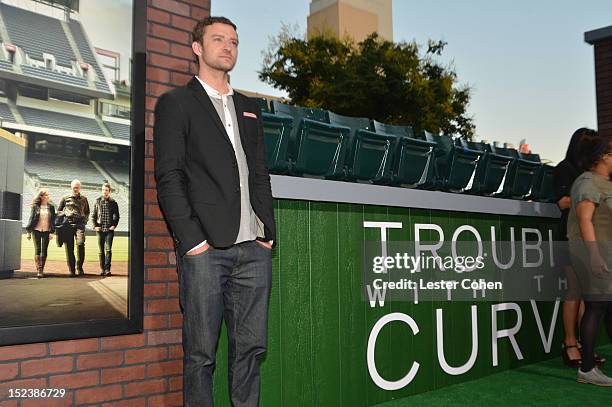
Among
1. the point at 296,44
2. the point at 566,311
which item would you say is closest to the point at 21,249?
the point at 566,311

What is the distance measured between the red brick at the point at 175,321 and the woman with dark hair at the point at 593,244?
2.81 meters

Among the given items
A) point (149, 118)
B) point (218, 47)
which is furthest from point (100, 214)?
point (218, 47)

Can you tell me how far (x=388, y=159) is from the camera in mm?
4801

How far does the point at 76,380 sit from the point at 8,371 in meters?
0.29

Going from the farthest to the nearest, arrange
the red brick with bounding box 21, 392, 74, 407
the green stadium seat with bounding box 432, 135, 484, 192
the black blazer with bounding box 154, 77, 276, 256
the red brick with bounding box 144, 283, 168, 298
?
1. the green stadium seat with bounding box 432, 135, 484, 192
2. the red brick with bounding box 144, 283, 168, 298
3. the red brick with bounding box 21, 392, 74, 407
4. the black blazer with bounding box 154, 77, 276, 256

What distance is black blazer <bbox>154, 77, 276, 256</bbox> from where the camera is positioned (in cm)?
235

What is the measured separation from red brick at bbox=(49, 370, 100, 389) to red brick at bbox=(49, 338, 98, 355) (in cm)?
10

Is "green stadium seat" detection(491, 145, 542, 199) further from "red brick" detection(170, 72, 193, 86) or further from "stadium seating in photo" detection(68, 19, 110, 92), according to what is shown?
"stadium seating in photo" detection(68, 19, 110, 92)

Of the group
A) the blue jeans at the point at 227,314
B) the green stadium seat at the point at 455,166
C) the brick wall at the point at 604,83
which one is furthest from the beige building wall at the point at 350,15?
the blue jeans at the point at 227,314

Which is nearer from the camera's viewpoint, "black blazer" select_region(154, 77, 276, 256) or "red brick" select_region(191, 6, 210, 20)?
"black blazer" select_region(154, 77, 276, 256)

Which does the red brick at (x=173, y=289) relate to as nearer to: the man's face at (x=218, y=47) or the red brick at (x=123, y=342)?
the red brick at (x=123, y=342)

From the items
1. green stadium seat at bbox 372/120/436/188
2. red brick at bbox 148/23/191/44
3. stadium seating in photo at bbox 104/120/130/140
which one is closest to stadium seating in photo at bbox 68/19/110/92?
stadium seating in photo at bbox 104/120/130/140

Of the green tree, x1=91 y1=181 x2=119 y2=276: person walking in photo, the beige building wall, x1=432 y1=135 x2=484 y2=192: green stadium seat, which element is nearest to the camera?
x1=91 y1=181 x2=119 y2=276: person walking in photo

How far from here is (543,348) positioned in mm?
5293
